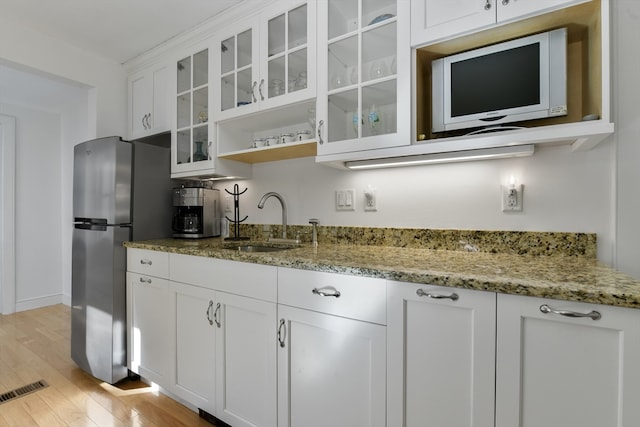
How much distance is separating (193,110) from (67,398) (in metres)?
1.94

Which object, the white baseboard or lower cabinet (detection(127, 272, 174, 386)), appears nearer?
lower cabinet (detection(127, 272, 174, 386))

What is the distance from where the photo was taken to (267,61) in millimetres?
1774

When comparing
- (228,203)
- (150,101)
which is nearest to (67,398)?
(228,203)

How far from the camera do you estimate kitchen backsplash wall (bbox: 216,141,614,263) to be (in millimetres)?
1266

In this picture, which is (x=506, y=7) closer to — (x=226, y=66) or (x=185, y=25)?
(x=226, y=66)

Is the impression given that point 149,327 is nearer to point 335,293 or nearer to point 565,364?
point 335,293

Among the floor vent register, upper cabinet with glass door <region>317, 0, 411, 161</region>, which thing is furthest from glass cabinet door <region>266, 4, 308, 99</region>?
the floor vent register

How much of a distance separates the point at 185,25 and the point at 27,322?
321cm

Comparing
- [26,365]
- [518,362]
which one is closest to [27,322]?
[26,365]

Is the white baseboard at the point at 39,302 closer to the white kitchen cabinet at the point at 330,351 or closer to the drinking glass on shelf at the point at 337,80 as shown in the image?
the white kitchen cabinet at the point at 330,351

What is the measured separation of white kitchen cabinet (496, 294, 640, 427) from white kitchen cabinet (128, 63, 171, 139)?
7.85ft

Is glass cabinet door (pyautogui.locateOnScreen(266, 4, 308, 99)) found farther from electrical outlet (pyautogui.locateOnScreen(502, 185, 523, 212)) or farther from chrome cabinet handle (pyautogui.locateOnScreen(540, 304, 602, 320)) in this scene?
chrome cabinet handle (pyautogui.locateOnScreen(540, 304, 602, 320))

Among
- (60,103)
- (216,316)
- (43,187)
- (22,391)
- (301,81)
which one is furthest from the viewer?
(43,187)

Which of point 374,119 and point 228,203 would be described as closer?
point 374,119
